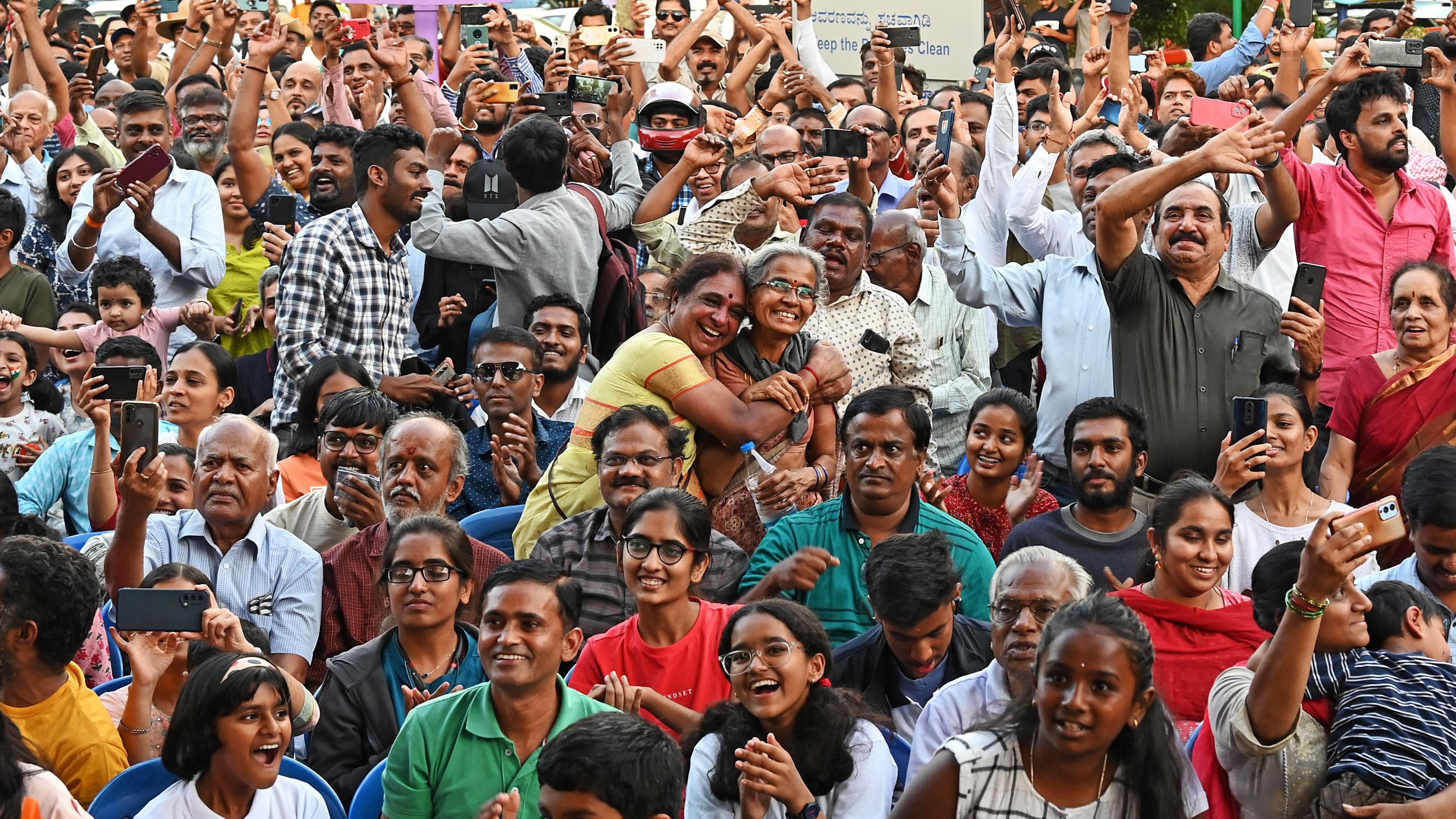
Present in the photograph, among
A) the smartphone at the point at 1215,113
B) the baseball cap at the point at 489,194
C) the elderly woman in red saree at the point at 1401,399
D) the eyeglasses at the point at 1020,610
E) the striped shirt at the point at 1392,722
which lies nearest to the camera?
the striped shirt at the point at 1392,722

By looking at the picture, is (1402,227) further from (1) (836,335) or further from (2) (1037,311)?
(1) (836,335)

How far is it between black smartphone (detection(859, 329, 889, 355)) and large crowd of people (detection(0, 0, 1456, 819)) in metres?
0.09

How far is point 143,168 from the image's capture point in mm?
6867

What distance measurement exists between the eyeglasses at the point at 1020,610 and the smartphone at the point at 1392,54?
9.27ft

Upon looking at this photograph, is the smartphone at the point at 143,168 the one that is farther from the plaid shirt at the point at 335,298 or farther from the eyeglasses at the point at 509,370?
the eyeglasses at the point at 509,370

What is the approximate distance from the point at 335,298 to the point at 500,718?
2541 mm

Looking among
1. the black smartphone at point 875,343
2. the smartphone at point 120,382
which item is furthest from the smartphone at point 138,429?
the black smartphone at point 875,343

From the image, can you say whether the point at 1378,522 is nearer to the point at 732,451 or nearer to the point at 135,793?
the point at 732,451

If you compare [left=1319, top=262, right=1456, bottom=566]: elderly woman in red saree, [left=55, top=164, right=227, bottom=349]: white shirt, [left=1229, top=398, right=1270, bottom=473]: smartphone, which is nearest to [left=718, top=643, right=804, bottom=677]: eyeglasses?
[left=1229, top=398, right=1270, bottom=473]: smartphone

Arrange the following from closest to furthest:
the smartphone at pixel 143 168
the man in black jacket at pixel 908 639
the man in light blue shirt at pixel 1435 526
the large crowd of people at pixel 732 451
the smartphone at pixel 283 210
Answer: the large crowd of people at pixel 732 451, the man in black jacket at pixel 908 639, the man in light blue shirt at pixel 1435 526, the smartphone at pixel 143 168, the smartphone at pixel 283 210

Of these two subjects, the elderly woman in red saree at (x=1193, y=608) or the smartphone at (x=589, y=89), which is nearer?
the elderly woman in red saree at (x=1193, y=608)

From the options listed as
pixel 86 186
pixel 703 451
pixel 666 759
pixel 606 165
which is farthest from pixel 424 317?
pixel 666 759

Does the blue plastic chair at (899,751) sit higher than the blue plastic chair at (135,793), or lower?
lower

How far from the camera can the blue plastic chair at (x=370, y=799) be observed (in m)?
3.86
